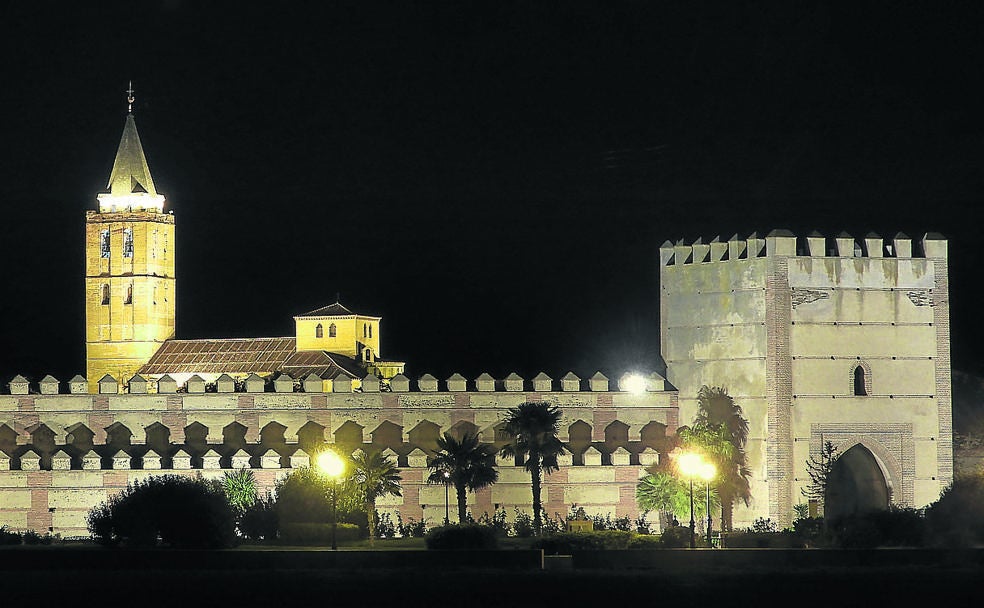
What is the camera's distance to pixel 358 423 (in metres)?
74.8

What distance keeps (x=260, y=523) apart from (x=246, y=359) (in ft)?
62.7

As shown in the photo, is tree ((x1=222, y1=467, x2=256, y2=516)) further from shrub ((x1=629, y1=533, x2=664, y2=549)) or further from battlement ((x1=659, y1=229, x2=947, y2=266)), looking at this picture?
battlement ((x1=659, y1=229, x2=947, y2=266))

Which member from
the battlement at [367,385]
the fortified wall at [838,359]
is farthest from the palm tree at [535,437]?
the fortified wall at [838,359]

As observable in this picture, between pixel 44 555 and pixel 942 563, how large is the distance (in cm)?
1912

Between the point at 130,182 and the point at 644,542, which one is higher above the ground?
the point at 130,182

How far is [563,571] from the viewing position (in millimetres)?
54281

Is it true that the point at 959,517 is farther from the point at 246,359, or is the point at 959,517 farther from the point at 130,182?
the point at 130,182

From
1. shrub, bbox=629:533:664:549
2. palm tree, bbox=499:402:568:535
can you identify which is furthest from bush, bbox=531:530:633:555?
palm tree, bbox=499:402:568:535

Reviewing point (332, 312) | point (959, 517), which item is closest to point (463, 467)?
point (959, 517)

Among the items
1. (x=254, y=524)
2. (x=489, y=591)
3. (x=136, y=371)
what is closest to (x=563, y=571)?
(x=489, y=591)

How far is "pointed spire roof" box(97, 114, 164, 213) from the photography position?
289ft

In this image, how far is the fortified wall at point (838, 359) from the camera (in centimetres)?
7144

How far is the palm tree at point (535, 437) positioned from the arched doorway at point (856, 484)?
7.94 metres

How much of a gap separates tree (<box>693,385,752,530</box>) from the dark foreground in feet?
53.6
